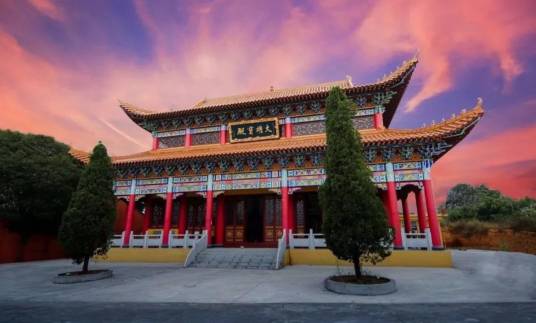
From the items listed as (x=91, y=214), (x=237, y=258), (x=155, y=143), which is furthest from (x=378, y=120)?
(x=91, y=214)

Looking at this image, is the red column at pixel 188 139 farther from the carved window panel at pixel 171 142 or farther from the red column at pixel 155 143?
the red column at pixel 155 143

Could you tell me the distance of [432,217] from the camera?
11977mm

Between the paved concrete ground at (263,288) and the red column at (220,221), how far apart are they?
538 cm

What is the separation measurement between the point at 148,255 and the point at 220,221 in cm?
393

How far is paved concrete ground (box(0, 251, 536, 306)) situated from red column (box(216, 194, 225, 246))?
17.6 ft

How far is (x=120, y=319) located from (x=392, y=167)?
11521 millimetres

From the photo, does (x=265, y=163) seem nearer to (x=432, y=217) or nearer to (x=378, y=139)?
(x=378, y=139)

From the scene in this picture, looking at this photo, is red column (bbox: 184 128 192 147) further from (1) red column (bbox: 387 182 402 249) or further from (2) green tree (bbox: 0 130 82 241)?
(1) red column (bbox: 387 182 402 249)

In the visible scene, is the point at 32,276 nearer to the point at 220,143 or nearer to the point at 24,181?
the point at 24,181

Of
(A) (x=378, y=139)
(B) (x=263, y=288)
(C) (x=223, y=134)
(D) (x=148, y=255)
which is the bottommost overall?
(B) (x=263, y=288)

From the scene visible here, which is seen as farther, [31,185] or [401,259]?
[31,185]

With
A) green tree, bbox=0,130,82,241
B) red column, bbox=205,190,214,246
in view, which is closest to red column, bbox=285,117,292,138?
red column, bbox=205,190,214,246

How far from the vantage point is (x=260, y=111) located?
1638 cm

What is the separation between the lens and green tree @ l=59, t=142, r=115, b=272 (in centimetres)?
950
